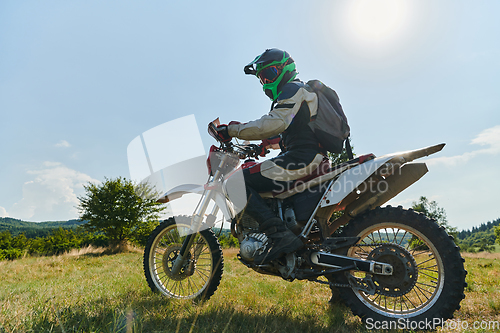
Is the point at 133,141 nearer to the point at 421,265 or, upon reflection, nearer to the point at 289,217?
the point at 289,217

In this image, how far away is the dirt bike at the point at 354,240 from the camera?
95.1 inches

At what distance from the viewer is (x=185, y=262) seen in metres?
3.52

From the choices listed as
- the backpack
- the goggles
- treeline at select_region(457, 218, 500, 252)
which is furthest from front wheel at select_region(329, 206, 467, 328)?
treeline at select_region(457, 218, 500, 252)

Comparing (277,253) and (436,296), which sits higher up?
(277,253)

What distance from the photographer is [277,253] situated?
2.70m

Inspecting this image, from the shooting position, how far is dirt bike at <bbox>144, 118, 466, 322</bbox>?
7.93ft

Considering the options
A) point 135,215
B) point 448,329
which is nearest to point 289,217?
point 448,329

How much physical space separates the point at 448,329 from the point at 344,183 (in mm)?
1560

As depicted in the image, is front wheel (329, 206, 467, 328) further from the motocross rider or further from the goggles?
the goggles

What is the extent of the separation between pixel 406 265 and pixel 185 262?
8.54 feet

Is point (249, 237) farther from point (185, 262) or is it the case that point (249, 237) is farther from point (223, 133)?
Answer: point (223, 133)

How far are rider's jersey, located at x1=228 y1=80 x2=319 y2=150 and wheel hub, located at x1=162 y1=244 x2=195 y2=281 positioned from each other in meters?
1.82

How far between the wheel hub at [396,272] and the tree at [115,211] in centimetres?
2280

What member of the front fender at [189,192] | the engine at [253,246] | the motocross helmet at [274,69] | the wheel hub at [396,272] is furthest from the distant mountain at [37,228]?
the wheel hub at [396,272]
